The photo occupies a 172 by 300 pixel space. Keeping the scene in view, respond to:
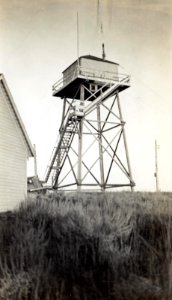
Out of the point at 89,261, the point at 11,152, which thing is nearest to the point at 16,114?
the point at 11,152

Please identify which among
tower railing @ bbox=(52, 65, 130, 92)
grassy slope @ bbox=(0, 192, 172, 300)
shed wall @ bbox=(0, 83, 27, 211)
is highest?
tower railing @ bbox=(52, 65, 130, 92)

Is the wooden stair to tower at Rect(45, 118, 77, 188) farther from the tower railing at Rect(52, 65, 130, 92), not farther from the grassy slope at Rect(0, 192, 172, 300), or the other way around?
the grassy slope at Rect(0, 192, 172, 300)

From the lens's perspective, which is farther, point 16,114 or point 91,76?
point 91,76

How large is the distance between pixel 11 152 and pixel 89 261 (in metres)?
11.7

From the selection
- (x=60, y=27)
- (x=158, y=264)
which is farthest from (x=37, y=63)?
(x=158, y=264)

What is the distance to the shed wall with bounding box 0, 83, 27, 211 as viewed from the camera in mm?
16938

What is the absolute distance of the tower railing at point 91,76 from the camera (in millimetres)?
22516

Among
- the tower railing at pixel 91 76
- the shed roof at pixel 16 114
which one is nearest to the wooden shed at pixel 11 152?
the shed roof at pixel 16 114

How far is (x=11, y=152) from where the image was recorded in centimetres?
1789

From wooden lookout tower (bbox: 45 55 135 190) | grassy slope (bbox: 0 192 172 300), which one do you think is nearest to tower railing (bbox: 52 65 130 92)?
wooden lookout tower (bbox: 45 55 135 190)

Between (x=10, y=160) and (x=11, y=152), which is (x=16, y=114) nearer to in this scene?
(x=11, y=152)

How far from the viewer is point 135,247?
716cm

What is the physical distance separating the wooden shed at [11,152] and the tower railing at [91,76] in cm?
520

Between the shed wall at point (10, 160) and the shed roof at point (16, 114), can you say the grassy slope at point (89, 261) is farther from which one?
the shed roof at point (16, 114)
